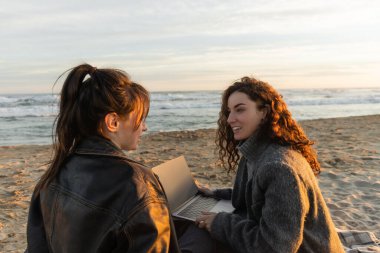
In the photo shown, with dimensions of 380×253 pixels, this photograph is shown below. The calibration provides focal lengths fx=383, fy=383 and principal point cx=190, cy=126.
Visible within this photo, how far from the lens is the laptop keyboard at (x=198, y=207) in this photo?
2.57 m

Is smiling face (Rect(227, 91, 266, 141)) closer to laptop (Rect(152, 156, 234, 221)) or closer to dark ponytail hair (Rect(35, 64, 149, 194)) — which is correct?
laptop (Rect(152, 156, 234, 221))

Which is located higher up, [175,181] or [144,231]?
[144,231]

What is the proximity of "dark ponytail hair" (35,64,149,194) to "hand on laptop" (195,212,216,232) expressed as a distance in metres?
0.98

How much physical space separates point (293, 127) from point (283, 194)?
0.63 metres

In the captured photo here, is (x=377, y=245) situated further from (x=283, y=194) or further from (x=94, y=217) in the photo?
(x=94, y=217)

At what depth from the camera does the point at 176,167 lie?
9.02 ft

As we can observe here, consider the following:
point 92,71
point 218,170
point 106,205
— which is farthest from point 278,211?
point 218,170

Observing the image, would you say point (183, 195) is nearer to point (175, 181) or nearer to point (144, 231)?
point (175, 181)

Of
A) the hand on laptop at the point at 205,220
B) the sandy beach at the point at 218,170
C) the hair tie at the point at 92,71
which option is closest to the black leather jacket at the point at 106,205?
the hair tie at the point at 92,71

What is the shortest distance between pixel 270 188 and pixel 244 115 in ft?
2.06

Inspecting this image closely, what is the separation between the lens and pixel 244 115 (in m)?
2.42

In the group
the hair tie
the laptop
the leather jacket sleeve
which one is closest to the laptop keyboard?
the laptop

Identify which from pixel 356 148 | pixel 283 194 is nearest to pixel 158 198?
pixel 283 194

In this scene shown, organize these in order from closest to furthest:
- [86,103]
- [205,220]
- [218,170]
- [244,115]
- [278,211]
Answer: [86,103]
[278,211]
[205,220]
[244,115]
[218,170]
